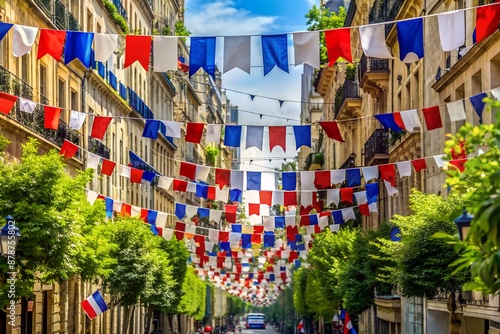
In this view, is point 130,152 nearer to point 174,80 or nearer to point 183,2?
point 174,80

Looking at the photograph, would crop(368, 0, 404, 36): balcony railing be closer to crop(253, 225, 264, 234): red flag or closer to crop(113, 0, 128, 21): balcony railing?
crop(253, 225, 264, 234): red flag

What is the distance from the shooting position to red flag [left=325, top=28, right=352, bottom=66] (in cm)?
2191

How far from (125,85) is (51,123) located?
112 feet

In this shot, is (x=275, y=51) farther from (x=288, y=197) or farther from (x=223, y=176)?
(x=288, y=197)

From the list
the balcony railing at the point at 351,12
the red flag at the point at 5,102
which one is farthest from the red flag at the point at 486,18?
the balcony railing at the point at 351,12

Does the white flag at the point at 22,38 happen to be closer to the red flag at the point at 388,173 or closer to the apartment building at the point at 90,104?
the apartment building at the point at 90,104

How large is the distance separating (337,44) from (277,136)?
8.28 m

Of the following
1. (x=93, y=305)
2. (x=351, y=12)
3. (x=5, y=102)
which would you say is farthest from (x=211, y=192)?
(x=351, y=12)

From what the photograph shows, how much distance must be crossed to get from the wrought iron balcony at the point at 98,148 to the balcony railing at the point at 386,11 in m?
14.0

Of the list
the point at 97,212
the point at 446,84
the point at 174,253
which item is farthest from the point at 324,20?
the point at 97,212

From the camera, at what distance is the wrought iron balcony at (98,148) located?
1972 inches

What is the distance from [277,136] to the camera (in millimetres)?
30047

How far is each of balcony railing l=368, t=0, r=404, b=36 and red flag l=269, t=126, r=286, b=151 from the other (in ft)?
51.3

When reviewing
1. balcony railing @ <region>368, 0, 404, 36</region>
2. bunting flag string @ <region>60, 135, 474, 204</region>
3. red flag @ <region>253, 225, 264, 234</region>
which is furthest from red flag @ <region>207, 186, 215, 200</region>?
red flag @ <region>253, 225, 264, 234</region>
